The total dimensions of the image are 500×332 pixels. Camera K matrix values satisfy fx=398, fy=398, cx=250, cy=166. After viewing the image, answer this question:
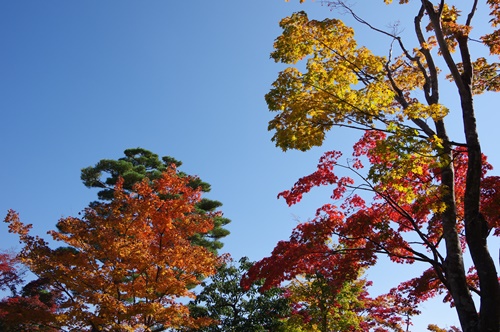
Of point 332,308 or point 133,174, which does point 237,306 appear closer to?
point 332,308

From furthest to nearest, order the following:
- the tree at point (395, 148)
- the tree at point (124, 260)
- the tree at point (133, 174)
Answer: the tree at point (133, 174)
the tree at point (124, 260)
the tree at point (395, 148)

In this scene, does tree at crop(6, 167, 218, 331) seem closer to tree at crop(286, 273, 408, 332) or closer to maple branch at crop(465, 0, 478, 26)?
tree at crop(286, 273, 408, 332)

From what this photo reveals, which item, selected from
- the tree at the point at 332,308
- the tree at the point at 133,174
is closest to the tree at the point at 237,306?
the tree at the point at 332,308

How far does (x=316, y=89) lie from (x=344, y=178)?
8.32ft

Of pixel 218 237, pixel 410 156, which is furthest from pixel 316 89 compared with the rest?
pixel 218 237

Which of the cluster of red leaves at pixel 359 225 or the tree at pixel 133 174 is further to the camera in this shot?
the tree at pixel 133 174

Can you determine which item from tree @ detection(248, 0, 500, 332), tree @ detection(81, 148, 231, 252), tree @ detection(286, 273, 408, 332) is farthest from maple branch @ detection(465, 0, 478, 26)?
tree @ detection(81, 148, 231, 252)

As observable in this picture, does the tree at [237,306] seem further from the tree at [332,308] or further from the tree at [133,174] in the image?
the tree at [133,174]

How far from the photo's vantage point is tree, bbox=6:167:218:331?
981 cm

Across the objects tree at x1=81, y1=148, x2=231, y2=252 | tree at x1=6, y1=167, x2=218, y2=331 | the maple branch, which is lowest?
tree at x1=6, y1=167, x2=218, y2=331

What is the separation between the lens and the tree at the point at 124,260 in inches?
386

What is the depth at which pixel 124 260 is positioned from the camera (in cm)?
1041

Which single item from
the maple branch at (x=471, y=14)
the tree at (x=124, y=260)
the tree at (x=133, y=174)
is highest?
the tree at (x=133, y=174)

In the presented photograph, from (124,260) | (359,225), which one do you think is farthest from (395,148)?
(124,260)
